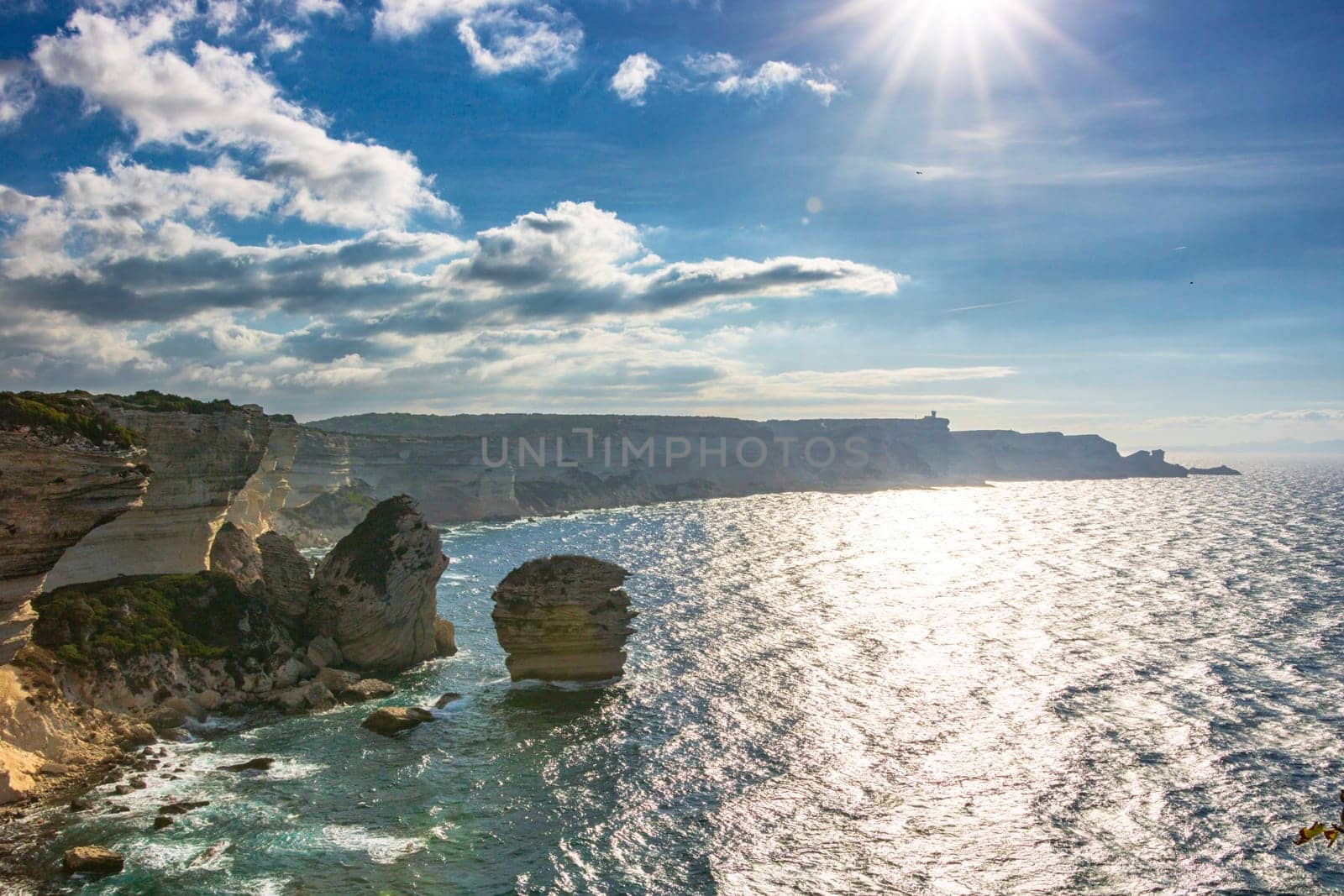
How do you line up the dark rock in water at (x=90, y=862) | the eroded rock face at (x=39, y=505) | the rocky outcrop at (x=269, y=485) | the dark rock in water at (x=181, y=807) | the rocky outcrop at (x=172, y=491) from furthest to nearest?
the rocky outcrop at (x=269, y=485) → the rocky outcrop at (x=172, y=491) → the eroded rock face at (x=39, y=505) → the dark rock in water at (x=181, y=807) → the dark rock in water at (x=90, y=862)

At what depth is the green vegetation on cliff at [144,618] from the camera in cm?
3494

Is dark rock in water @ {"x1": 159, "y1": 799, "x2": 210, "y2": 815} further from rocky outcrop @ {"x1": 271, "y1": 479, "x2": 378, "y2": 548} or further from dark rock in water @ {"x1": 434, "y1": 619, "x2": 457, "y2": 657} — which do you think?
rocky outcrop @ {"x1": 271, "y1": 479, "x2": 378, "y2": 548}

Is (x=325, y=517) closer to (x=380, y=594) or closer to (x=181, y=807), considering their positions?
(x=380, y=594)

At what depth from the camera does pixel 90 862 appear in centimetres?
2355

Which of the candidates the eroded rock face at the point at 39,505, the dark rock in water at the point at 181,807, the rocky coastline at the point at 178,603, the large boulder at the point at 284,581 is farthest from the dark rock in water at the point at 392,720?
the eroded rock face at the point at 39,505

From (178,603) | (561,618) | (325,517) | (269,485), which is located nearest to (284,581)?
(178,603)

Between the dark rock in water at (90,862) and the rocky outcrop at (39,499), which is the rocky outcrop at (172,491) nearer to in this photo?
the rocky outcrop at (39,499)

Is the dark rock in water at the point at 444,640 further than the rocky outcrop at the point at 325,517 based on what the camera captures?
No

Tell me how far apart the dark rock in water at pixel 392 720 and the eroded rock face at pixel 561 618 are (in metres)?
7.20

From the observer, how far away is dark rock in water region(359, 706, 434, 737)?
35.9 metres

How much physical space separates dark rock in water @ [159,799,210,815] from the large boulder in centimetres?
1724

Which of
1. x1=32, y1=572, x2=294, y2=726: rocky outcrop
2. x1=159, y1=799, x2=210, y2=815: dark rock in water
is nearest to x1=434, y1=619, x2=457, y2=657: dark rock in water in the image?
x1=32, y1=572, x2=294, y2=726: rocky outcrop

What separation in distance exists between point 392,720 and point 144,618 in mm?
13091

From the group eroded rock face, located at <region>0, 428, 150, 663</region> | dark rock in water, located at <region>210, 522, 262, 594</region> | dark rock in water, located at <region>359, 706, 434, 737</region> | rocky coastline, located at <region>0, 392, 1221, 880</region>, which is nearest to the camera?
eroded rock face, located at <region>0, 428, 150, 663</region>
